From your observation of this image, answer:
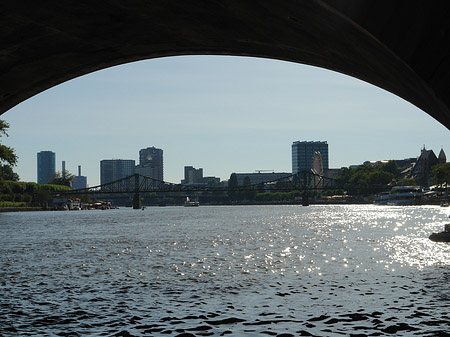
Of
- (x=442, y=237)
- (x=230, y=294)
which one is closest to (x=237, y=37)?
(x=230, y=294)

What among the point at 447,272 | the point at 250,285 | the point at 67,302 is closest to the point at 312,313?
the point at 250,285

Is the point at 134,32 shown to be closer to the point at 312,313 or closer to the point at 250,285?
the point at 312,313

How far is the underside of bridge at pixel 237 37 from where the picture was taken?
5.81 meters

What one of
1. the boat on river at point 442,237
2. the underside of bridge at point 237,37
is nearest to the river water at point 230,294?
the underside of bridge at point 237,37

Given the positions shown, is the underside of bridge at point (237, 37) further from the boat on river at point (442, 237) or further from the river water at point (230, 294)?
the boat on river at point (442, 237)

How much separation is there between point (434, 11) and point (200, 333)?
12042 mm

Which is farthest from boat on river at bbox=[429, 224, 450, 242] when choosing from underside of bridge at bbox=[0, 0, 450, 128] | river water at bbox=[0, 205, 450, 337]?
underside of bridge at bbox=[0, 0, 450, 128]

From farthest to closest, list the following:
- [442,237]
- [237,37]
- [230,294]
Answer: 1. [442,237]
2. [230,294]
3. [237,37]

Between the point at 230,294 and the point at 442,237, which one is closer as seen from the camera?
the point at 230,294

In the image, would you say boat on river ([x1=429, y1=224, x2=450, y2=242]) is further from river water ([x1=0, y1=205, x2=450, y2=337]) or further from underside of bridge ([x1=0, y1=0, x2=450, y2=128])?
underside of bridge ([x1=0, y1=0, x2=450, y2=128])

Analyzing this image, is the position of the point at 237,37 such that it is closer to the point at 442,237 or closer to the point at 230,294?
the point at 230,294

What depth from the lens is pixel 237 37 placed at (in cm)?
1198

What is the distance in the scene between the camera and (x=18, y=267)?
32875mm

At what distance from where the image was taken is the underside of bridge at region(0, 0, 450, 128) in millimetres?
5809
